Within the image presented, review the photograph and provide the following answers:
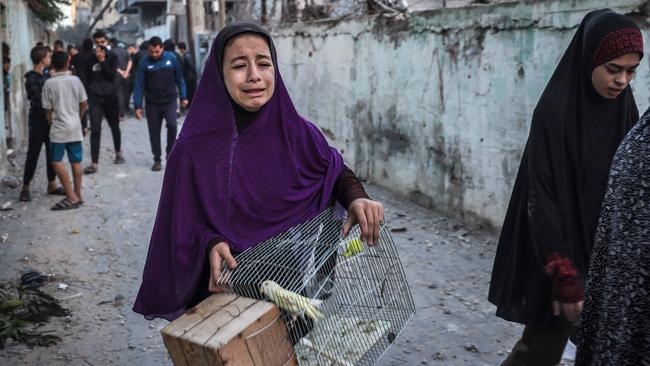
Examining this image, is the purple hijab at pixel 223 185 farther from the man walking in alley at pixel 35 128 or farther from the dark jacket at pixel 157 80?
the dark jacket at pixel 157 80

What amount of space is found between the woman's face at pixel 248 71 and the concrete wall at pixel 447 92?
2.93 m

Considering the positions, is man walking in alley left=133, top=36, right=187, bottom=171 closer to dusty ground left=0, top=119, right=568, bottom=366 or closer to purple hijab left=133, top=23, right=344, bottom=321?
dusty ground left=0, top=119, right=568, bottom=366

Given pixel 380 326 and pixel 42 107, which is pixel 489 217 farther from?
pixel 42 107

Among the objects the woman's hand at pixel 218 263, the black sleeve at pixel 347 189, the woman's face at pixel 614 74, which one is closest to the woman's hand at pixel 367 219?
the black sleeve at pixel 347 189

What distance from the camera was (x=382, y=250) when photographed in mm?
2377

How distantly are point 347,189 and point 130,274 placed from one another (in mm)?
→ 3216

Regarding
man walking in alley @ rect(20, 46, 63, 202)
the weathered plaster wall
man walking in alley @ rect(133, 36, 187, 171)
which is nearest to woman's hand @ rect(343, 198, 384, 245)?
man walking in alley @ rect(20, 46, 63, 202)

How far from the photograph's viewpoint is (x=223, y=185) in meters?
2.25

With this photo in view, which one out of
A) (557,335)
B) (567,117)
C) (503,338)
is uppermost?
(567,117)

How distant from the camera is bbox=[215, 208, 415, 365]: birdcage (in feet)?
6.44

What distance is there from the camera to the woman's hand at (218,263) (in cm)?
207

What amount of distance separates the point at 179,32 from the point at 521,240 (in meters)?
24.7

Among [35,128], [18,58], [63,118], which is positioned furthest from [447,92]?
[18,58]

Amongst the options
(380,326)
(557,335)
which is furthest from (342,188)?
(557,335)
